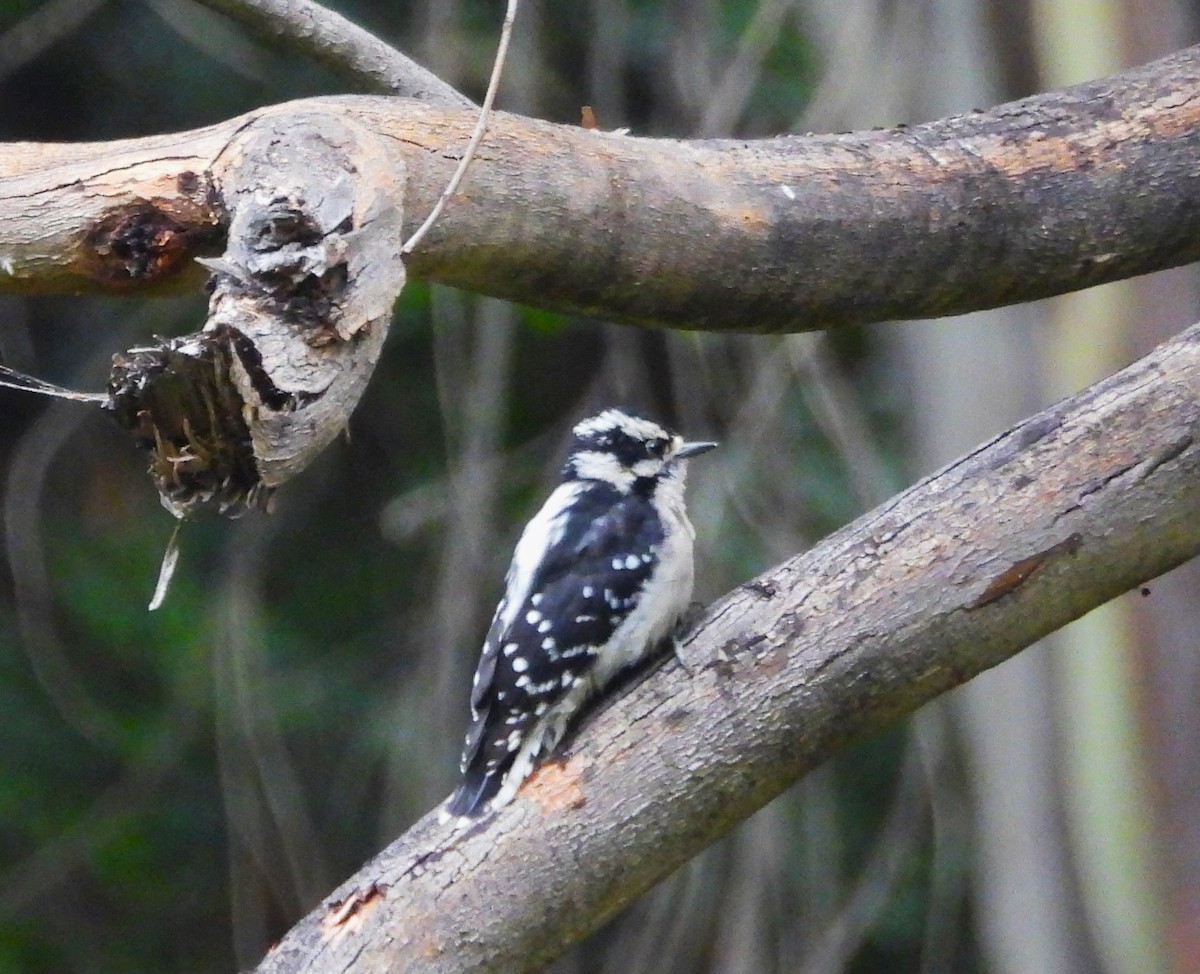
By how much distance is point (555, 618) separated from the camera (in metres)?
3.38

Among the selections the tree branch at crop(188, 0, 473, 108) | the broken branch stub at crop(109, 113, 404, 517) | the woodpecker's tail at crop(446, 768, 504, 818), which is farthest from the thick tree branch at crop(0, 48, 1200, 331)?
the woodpecker's tail at crop(446, 768, 504, 818)

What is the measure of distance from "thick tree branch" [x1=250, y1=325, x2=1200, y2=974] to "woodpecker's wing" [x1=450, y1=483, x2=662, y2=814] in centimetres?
19

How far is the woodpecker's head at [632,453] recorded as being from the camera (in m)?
3.76

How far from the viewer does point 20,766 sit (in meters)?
5.50

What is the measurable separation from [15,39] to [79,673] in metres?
2.02

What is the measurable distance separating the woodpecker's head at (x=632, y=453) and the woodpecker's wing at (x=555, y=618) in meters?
0.06

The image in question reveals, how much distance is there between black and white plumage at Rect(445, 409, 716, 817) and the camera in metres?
3.08

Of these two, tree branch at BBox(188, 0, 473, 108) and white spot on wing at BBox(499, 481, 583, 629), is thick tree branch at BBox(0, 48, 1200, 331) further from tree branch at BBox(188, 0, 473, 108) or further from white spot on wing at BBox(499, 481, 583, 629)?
white spot on wing at BBox(499, 481, 583, 629)

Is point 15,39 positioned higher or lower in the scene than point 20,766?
higher

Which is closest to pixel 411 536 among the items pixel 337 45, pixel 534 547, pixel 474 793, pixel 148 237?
pixel 534 547

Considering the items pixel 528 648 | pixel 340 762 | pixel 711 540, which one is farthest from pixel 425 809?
pixel 528 648

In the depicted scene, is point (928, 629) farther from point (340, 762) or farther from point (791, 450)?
point (340, 762)

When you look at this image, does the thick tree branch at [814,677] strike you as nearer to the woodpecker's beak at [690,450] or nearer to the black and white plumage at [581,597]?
the black and white plumage at [581,597]

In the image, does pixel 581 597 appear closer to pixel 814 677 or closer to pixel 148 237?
pixel 814 677
